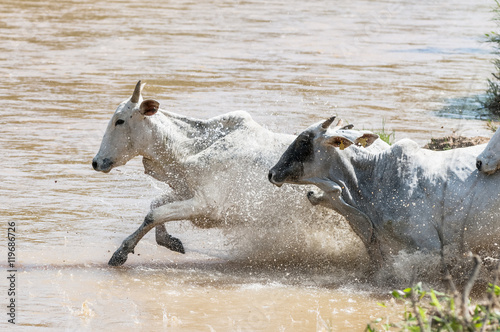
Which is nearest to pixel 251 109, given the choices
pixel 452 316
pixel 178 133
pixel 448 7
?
pixel 178 133

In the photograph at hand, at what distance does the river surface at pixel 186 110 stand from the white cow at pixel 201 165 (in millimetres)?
297

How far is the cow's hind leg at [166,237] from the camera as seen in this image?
7.07m

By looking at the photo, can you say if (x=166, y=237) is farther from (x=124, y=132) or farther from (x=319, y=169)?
(x=319, y=169)

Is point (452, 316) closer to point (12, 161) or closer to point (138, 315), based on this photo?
point (138, 315)

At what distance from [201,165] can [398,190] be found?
4.90ft

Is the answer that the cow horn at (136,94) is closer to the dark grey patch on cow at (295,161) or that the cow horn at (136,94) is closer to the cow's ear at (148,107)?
the cow's ear at (148,107)

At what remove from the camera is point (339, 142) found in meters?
6.05

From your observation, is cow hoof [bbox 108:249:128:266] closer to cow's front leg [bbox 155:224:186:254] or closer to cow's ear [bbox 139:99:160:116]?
cow's front leg [bbox 155:224:186:254]

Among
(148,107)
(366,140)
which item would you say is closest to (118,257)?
(148,107)

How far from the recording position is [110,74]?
14.8 metres

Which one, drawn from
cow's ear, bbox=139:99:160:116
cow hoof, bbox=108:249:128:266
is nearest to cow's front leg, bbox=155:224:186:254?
cow hoof, bbox=108:249:128:266

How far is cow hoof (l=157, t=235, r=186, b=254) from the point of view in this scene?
7070 millimetres

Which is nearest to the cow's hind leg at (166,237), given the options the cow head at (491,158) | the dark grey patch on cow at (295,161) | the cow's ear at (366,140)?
the dark grey patch on cow at (295,161)

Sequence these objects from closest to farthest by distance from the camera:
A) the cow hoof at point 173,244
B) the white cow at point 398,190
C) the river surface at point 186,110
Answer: the river surface at point 186,110 < the white cow at point 398,190 < the cow hoof at point 173,244
